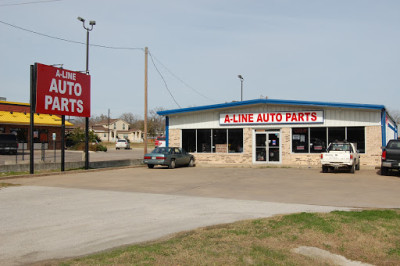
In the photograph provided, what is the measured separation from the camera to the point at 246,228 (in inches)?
276

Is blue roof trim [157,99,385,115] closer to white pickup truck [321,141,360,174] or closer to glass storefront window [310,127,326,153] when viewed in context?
glass storefront window [310,127,326,153]

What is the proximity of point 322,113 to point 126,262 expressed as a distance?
2217 cm

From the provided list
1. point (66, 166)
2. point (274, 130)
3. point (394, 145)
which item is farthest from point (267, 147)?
point (66, 166)

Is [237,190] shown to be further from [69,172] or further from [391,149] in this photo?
[69,172]

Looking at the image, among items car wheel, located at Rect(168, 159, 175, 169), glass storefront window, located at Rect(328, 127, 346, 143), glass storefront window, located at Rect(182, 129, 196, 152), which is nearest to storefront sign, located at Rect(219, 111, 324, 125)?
glass storefront window, located at Rect(328, 127, 346, 143)

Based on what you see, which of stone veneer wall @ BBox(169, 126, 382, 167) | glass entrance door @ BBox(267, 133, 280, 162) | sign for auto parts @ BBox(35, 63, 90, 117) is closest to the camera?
sign for auto parts @ BBox(35, 63, 90, 117)

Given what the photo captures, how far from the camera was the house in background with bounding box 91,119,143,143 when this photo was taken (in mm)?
105875

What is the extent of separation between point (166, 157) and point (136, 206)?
46.0 feet

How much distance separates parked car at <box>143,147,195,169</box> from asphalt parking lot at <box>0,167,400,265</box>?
814 cm

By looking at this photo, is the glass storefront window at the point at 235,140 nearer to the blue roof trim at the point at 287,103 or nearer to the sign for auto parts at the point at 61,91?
the blue roof trim at the point at 287,103

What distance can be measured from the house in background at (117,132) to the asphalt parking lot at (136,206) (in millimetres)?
92865

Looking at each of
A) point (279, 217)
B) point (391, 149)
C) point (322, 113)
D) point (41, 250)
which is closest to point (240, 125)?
point (322, 113)

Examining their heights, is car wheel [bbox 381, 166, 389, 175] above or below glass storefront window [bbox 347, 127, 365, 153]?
below

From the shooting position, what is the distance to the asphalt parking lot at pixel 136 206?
6.54m
